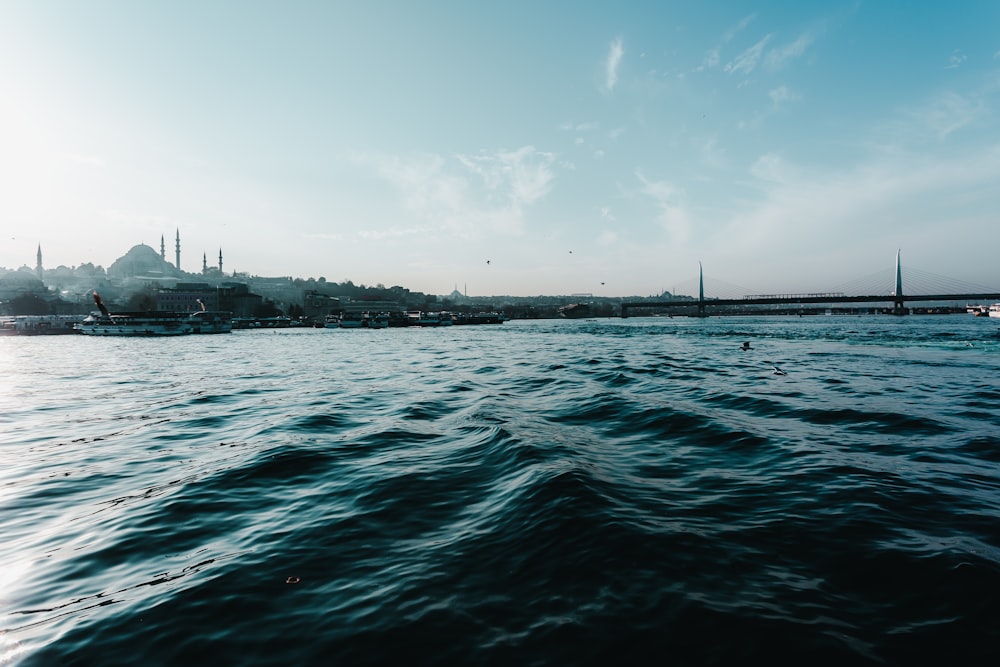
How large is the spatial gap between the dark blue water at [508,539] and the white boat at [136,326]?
6994 cm

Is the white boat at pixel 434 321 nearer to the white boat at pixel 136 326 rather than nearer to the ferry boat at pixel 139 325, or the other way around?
the ferry boat at pixel 139 325

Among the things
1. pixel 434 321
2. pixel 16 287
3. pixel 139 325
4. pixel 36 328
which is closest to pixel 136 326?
pixel 139 325

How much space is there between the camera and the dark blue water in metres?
3.36

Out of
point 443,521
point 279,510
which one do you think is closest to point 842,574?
point 443,521

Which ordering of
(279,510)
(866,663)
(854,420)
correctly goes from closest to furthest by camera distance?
(866,663)
(279,510)
(854,420)

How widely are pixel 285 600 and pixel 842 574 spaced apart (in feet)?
15.6

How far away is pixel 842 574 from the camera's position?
4121 millimetres

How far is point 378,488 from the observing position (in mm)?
6672

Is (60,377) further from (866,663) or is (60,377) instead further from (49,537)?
(866,663)

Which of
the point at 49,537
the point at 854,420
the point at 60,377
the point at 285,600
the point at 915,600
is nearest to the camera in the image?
the point at 915,600

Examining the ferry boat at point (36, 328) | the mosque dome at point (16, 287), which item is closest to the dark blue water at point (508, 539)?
the ferry boat at point (36, 328)

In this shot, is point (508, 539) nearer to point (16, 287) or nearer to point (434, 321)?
point (434, 321)

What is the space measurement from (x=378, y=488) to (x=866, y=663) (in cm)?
543

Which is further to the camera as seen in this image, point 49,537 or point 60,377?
point 60,377
